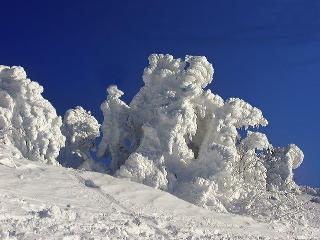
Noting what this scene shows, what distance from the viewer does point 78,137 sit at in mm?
45625

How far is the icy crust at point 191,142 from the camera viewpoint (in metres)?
38.0

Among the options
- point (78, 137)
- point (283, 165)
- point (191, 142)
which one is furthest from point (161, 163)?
point (283, 165)

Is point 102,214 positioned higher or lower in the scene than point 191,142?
lower

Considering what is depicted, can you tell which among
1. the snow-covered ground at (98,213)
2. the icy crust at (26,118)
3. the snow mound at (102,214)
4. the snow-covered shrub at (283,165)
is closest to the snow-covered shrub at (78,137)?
the icy crust at (26,118)

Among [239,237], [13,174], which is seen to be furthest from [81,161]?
[239,237]

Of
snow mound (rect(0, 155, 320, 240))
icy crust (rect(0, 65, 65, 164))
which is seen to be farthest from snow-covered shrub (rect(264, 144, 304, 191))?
icy crust (rect(0, 65, 65, 164))

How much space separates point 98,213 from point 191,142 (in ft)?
57.2

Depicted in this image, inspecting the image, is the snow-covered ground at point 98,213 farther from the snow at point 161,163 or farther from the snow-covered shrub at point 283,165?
the snow-covered shrub at point 283,165

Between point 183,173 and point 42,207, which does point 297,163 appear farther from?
point 42,207

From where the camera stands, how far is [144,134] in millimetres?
41156

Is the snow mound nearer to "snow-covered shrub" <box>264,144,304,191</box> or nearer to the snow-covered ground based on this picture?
the snow-covered ground

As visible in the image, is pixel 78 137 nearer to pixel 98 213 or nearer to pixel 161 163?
pixel 161 163

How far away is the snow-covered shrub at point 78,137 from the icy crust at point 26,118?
3.80 meters

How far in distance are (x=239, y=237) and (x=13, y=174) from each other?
12.5m
